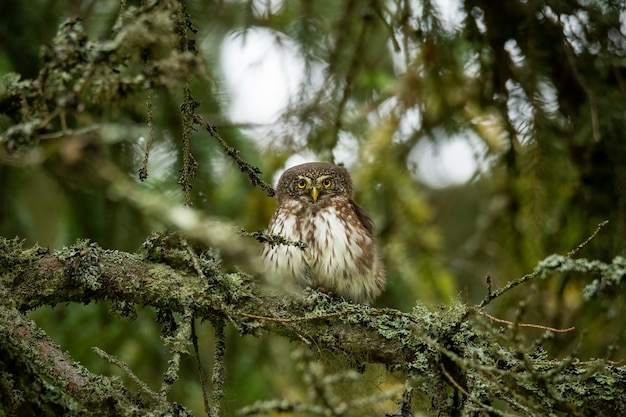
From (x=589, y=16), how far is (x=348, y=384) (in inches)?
72.5

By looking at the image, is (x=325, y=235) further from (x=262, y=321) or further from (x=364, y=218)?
(x=262, y=321)

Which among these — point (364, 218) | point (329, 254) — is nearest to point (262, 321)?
point (329, 254)

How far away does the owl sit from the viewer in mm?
3885

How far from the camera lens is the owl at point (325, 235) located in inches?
153

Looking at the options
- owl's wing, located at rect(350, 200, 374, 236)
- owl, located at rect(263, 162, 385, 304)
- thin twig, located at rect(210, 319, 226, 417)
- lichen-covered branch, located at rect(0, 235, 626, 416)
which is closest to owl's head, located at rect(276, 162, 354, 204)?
owl, located at rect(263, 162, 385, 304)

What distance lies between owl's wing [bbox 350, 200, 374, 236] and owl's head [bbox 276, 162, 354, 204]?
0.11 metres

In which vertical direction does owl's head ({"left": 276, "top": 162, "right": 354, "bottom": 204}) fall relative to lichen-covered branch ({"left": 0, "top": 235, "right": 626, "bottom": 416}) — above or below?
above

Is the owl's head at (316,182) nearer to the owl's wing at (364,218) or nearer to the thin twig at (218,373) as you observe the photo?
the owl's wing at (364,218)

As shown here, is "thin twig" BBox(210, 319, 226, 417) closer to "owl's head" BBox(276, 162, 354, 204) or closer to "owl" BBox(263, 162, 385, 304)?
"owl" BBox(263, 162, 385, 304)

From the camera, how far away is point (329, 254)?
12.8ft

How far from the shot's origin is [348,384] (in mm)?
3031

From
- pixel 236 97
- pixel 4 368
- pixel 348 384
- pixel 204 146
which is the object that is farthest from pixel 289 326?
pixel 236 97

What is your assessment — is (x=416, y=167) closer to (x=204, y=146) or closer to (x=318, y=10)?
(x=318, y=10)

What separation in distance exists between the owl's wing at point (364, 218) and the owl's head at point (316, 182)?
Result: 0.11 metres
